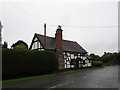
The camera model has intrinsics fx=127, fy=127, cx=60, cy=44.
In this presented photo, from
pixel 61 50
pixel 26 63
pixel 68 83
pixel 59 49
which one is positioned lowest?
pixel 68 83

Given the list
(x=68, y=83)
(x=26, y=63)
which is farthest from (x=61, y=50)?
(x=68, y=83)

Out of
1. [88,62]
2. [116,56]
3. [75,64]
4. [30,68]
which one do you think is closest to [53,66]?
[30,68]

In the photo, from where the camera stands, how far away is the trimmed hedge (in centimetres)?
1365

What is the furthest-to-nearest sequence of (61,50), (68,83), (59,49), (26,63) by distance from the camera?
(61,50), (59,49), (26,63), (68,83)

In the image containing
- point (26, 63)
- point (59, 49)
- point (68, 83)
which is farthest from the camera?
point (59, 49)

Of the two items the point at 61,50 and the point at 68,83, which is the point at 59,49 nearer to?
the point at 61,50

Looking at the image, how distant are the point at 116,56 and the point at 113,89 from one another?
1900 inches

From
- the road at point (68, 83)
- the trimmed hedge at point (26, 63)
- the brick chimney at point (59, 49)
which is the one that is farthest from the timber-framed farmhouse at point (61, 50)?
the road at point (68, 83)

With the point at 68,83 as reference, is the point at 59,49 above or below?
above

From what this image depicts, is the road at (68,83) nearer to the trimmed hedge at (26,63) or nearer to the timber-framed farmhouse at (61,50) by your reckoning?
the trimmed hedge at (26,63)

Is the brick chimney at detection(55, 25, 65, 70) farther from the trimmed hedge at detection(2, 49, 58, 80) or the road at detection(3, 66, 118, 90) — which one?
the road at detection(3, 66, 118, 90)

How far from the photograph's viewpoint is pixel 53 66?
19797 mm

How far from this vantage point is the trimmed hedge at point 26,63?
1365cm

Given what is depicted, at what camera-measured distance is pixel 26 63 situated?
15.6 meters
